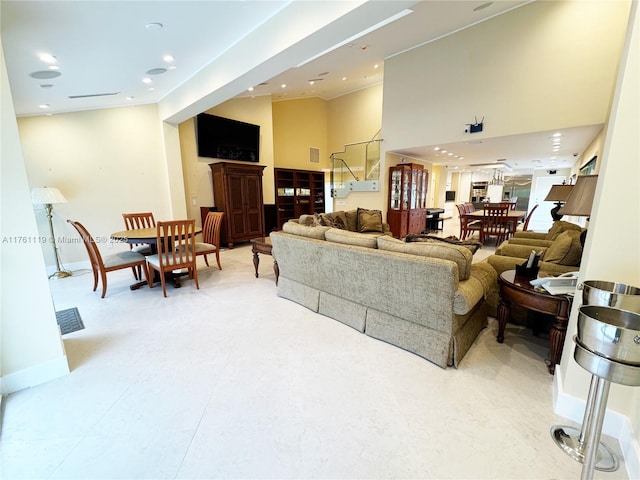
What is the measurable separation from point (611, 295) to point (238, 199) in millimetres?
5992

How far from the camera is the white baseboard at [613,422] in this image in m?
1.25

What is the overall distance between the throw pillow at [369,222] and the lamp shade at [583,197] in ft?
11.8

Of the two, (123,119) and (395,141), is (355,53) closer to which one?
(395,141)

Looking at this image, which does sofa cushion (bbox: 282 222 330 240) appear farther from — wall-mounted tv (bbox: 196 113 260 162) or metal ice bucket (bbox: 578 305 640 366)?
wall-mounted tv (bbox: 196 113 260 162)

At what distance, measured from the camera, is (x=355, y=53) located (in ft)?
18.5

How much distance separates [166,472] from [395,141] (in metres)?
6.71

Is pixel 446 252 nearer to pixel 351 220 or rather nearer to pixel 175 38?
pixel 175 38

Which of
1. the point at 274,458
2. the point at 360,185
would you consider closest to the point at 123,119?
the point at 360,185

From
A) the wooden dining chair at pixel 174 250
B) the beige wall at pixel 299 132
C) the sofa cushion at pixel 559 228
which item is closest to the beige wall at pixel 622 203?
the sofa cushion at pixel 559 228

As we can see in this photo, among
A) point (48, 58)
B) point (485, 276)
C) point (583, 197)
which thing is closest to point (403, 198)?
point (485, 276)

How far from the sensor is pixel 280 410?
166 centimetres

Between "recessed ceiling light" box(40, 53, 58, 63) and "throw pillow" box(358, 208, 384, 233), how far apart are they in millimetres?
5004

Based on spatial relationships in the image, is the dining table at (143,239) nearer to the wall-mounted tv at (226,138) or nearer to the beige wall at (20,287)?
the beige wall at (20,287)

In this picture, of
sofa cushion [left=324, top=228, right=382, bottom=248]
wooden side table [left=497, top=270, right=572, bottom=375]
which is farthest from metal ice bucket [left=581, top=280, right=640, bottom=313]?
sofa cushion [left=324, top=228, right=382, bottom=248]
